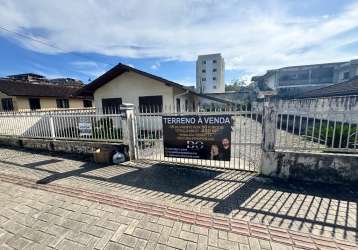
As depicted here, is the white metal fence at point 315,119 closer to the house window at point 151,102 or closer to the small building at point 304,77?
the house window at point 151,102

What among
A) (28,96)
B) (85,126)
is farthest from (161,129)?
(28,96)

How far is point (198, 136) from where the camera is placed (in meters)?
4.83

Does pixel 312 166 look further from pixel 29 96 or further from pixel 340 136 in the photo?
pixel 29 96

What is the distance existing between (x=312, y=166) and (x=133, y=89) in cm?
1005

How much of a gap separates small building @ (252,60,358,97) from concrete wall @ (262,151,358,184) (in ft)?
100

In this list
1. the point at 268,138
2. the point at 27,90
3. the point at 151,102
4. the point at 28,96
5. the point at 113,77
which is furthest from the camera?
the point at 27,90

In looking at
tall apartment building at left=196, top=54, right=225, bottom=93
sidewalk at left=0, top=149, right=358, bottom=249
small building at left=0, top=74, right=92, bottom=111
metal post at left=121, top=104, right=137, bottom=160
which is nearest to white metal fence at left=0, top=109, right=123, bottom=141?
metal post at left=121, top=104, right=137, bottom=160

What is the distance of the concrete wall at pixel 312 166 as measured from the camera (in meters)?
3.96

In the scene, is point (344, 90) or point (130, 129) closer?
point (130, 129)

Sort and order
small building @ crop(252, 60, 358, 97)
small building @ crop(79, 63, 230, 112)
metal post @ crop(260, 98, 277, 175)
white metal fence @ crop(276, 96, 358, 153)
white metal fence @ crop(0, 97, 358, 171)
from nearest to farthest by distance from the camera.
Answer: white metal fence @ crop(276, 96, 358, 153)
metal post @ crop(260, 98, 277, 175)
white metal fence @ crop(0, 97, 358, 171)
small building @ crop(79, 63, 230, 112)
small building @ crop(252, 60, 358, 97)

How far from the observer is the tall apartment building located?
6384 centimetres

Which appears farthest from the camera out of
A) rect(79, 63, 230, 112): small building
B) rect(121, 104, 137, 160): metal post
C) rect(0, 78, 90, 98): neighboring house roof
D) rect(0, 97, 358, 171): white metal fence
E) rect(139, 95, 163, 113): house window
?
rect(0, 78, 90, 98): neighboring house roof

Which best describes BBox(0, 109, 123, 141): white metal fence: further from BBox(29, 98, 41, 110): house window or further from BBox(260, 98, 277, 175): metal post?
BBox(29, 98, 41, 110): house window

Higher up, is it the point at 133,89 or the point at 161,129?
the point at 133,89
